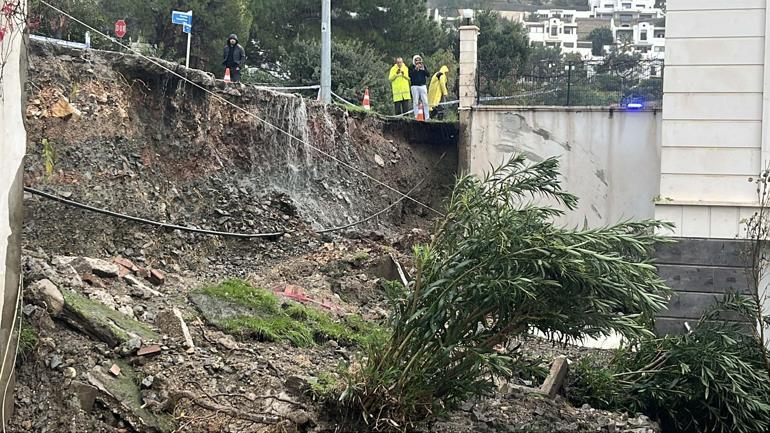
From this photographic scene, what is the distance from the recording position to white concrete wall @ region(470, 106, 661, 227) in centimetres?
1611

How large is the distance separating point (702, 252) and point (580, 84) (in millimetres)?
5963

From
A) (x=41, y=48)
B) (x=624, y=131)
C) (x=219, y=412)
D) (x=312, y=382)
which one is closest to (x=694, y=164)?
(x=624, y=131)

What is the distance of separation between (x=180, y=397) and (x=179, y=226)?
15.8ft

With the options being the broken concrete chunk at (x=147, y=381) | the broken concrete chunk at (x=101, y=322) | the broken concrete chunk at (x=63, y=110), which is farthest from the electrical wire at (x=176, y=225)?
the broken concrete chunk at (x=147, y=381)

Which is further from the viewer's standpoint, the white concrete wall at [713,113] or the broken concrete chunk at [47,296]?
the white concrete wall at [713,113]

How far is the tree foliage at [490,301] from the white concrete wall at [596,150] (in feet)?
29.3

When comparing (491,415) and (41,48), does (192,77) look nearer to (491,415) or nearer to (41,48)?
(41,48)

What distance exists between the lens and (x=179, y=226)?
456 inches

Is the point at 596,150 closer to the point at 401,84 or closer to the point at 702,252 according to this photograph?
the point at 401,84

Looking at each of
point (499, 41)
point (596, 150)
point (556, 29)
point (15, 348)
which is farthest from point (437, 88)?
point (556, 29)

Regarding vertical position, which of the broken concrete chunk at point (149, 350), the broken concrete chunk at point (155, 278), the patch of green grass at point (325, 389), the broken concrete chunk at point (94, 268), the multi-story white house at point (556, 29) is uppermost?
Result: the multi-story white house at point (556, 29)

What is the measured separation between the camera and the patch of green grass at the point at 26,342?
6.79m

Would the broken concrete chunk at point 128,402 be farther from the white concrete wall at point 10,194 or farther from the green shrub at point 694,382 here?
the green shrub at point 694,382

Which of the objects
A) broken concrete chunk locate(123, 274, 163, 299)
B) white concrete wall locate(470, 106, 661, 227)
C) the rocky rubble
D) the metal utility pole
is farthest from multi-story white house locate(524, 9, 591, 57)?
the rocky rubble
